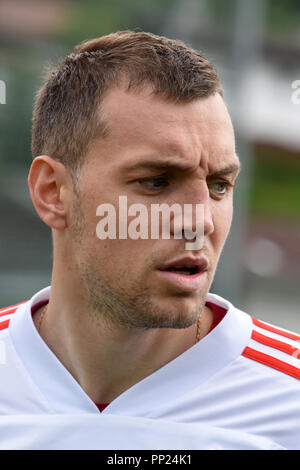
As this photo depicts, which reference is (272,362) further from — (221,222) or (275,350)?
(221,222)

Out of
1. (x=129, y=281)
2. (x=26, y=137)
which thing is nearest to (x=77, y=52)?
(x=129, y=281)

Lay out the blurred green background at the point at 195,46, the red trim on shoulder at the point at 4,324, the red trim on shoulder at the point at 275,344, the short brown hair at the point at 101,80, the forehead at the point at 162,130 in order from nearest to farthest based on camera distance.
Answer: the forehead at the point at 162,130 → the short brown hair at the point at 101,80 → the red trim on shoulder at the point at 275,344 → the red trim on shoulder at the point at 4,324 → the blurred green background at the point at 195,46

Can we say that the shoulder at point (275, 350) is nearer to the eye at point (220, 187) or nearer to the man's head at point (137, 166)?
the man's head at point (137, 166)

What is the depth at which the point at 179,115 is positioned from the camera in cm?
220

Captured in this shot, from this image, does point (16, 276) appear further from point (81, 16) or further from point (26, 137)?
point (81, 16)

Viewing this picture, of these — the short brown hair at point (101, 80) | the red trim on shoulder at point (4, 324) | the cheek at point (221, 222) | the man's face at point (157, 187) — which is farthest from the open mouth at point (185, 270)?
the red trim on shoulder at point (4, 324)

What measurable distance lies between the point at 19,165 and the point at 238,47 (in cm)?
289

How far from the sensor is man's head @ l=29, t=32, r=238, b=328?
217cm

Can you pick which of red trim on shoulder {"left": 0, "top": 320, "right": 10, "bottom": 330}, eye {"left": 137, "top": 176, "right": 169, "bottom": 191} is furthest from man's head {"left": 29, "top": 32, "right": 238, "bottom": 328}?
red trim on shoulder {"left": 0, "top": 320, "right": 10, "bottom": 330}

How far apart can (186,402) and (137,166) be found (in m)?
0.72

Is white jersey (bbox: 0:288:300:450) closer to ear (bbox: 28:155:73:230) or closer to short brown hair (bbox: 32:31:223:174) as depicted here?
ear (bbox: 28:155:73:230)

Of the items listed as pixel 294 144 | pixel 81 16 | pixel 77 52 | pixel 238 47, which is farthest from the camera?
pixel 294 144

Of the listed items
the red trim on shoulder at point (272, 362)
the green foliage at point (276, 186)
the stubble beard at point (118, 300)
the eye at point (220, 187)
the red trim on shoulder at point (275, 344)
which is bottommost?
the green foliage at point (276, 186)

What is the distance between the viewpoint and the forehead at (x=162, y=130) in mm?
2156
